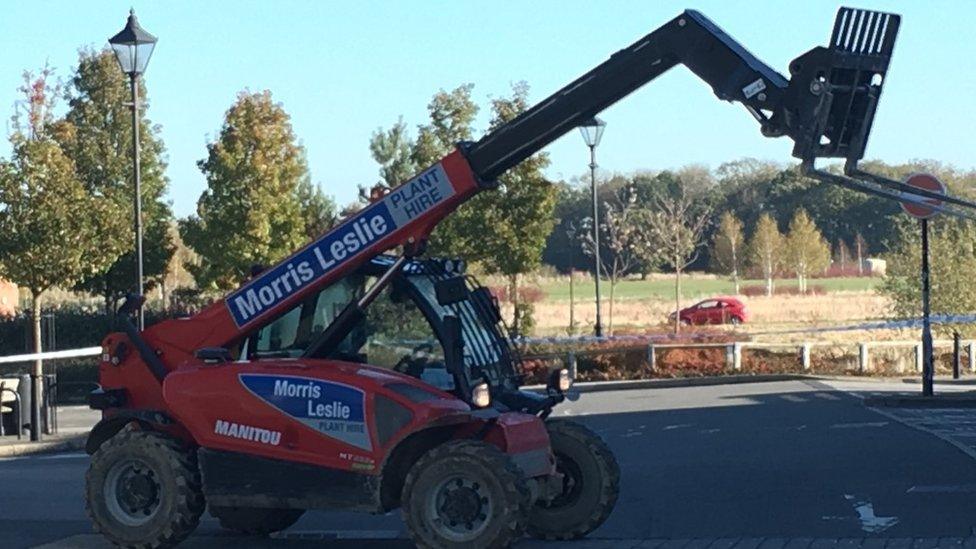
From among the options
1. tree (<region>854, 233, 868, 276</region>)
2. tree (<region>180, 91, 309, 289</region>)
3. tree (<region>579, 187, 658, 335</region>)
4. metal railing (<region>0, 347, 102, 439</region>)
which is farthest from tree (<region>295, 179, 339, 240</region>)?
tree (<region>854, 233, 868, 276</region>)

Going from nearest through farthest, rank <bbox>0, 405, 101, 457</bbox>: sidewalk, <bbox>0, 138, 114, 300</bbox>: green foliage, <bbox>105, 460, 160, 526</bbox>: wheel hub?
<bbox>105, 460, 160, 526</bbox>: wheel hub
<bbox>0, 405, 101, 457</bbox>: sidewalk
<bbox>0, 138, 114, 300</bbox>: green foliage

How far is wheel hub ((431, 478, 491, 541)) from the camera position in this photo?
33.4 ft

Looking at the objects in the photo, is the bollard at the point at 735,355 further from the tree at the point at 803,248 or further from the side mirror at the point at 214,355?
the tree at the point at 803,248

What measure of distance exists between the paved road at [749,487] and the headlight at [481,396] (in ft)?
4.45

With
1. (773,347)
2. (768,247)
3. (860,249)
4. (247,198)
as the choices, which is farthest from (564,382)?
(860,249)

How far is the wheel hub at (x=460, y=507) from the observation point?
33.4ft

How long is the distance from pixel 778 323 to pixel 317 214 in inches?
662

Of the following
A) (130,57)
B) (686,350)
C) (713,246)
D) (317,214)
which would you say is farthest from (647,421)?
(713,246)

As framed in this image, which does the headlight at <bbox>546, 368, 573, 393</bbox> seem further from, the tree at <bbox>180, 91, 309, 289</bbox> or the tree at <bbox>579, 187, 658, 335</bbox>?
the tree at <bbox>579, 187, 658, 335</bbox>

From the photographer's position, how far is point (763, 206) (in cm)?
9281

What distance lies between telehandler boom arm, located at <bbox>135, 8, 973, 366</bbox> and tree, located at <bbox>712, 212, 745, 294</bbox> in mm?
63433

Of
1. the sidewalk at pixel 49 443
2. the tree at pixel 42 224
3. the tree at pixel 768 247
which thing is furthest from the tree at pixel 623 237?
the sidewalk at pixel 49 443

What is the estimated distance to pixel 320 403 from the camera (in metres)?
10.6

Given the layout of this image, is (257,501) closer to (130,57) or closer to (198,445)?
(198,445)
